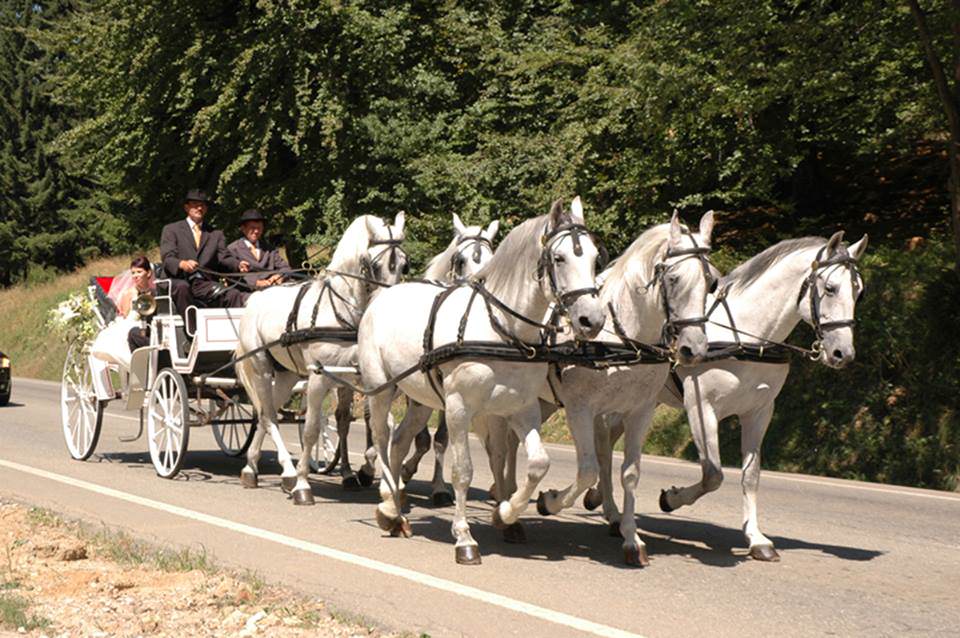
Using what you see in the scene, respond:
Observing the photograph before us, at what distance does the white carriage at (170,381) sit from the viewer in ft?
41.2

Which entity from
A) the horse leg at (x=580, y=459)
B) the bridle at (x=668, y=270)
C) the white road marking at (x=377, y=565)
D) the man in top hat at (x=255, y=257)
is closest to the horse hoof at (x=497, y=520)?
the horse leg at (x=580, y=459)

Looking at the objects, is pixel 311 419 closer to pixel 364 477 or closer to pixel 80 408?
pixel 364 477

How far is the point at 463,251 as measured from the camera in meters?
11.2

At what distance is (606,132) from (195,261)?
9.08 m

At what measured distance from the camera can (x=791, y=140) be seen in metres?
18.2

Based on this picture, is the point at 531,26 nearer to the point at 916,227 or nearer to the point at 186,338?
the point at 916,227

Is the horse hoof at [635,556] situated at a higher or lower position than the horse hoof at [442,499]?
higher

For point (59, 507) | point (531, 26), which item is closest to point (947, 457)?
point (59, 507)

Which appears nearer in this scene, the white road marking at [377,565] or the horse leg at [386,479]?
the white road marking at [377,565]

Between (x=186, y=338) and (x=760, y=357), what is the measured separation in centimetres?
663

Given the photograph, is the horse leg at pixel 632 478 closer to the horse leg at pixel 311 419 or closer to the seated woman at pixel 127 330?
the horse leg at pixel 311 419

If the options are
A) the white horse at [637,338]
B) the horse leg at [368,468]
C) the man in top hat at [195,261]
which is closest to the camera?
the white horse at [637,338]

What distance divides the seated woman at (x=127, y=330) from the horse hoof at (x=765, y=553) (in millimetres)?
7522

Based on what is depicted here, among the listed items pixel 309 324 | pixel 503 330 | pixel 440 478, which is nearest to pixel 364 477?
pixel 440 478
